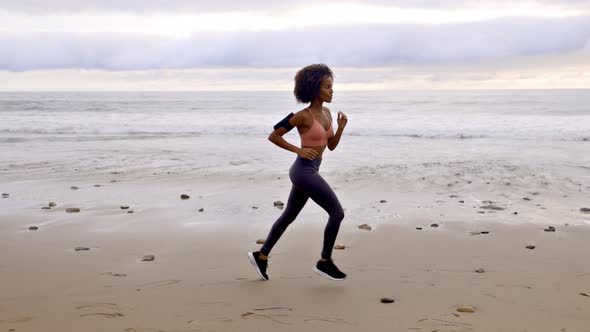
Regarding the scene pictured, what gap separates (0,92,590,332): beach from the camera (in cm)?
489

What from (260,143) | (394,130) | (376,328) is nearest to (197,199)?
(376,328)

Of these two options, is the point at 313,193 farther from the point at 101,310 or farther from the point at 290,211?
the point at 101,310

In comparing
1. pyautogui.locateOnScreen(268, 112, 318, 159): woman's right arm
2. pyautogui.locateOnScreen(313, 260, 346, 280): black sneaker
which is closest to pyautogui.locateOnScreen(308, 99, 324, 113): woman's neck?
pyautogui.locateOnScreen(268, 112, 318, 159): woman's right arm

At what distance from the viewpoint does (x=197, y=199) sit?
34.5 ft

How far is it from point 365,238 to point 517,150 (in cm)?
1423

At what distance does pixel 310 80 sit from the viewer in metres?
5.50

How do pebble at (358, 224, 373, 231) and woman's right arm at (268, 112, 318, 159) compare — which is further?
pebble at (358, 224, 373, 231)

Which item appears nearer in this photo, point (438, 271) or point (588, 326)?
point (588, 326)

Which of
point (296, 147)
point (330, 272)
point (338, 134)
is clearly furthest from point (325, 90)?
point (330, 272)

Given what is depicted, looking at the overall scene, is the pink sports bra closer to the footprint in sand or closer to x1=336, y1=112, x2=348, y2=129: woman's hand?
x1=336, y1=112, x2=348, y2=129: woman's hand

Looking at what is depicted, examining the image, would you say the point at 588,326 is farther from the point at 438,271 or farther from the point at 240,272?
the point at 240,272

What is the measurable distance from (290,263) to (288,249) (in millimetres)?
599

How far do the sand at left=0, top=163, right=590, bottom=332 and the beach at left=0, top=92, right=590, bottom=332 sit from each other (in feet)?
0.08

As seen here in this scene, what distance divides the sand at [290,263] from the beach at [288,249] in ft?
0.08
